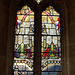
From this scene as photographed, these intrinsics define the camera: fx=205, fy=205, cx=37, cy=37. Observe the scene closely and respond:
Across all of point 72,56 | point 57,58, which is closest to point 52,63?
point 57,58

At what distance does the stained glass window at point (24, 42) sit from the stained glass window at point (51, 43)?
0.32 meters

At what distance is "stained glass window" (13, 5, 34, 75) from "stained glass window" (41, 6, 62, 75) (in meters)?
0.32

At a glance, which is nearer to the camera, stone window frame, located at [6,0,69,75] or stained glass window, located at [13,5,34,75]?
stone window frame, located at [6,0,69,75]

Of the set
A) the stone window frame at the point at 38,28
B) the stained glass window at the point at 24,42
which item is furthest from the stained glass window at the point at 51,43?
the stained glass window at the point at 24,42

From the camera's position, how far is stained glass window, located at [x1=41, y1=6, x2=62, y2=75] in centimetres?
525

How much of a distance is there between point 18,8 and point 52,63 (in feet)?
5.77

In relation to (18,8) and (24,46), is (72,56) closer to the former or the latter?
(24,46)

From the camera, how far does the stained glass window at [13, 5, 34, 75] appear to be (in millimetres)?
5270

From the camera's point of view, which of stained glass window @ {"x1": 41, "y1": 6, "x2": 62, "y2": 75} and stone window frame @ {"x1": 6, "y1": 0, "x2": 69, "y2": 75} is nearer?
stone window frame @ {"x1": 6, "y1": 0, "x2": 69, "y2": 75}

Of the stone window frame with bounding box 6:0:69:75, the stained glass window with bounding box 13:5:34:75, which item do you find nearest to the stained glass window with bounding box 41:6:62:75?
the stone window frame with bounding box 6:0:69:75

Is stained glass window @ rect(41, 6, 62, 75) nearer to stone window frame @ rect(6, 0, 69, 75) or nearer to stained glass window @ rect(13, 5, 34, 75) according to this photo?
stone window frame @ rect(6, 0, 69, 75)

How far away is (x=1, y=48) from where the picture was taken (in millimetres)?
4746

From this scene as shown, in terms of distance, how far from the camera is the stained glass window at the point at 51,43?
525 cm

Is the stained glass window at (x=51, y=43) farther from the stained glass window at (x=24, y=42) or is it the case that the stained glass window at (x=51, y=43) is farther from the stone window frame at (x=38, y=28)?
the stained glass window at (x=24, y=42)
